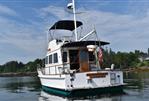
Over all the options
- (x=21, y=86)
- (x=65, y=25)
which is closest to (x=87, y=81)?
(x=65, y=25)

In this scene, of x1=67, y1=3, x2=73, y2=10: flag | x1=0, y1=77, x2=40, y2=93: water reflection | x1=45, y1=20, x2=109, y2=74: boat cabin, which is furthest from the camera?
x1=0, y1=77, x2=40, y2=93: water reflection

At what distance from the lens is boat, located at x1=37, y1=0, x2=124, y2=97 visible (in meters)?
27.0

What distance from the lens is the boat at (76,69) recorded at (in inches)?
1062

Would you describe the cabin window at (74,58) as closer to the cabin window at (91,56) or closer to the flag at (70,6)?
the cabin window at (91,56)

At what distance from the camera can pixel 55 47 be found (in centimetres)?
3153

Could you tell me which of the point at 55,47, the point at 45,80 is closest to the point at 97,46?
the point at 55,47

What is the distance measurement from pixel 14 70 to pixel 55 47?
558 ft

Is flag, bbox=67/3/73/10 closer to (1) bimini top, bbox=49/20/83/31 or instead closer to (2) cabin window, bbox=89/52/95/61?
(1) bimini top, bbox=49/20/83/31

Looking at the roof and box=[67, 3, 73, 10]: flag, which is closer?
the roof

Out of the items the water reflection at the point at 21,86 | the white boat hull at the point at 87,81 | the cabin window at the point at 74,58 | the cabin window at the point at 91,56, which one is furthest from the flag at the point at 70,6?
the water reflection at the point at 21,86

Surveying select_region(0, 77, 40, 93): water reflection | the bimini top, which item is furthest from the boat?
select_region(0, 77, 40, 93): water reflection

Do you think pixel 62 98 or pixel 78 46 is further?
pixel 78 46

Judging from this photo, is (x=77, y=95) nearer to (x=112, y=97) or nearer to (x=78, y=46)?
(x=112, y=97)

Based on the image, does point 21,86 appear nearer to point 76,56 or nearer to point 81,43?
point 76,56
